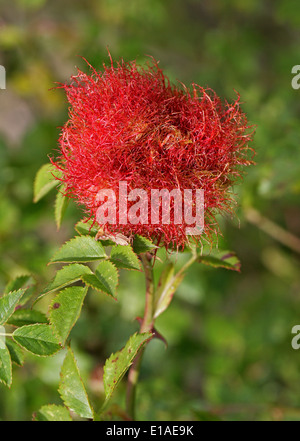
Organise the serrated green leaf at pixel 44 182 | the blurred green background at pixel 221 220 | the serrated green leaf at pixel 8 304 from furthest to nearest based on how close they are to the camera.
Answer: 1. the blurred green background at pixel 221 220
2. the serrated green leaf at pixel 44 182
3. the serrated green leaf at pixel 8 304

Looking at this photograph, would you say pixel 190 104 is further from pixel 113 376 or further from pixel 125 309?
pixel 125 309

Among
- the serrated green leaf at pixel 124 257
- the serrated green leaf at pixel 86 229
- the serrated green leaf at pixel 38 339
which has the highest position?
the serrated green leaf at pixel 86 229

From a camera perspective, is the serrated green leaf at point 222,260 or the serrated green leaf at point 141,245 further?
the serrated green leaf at point 222,260

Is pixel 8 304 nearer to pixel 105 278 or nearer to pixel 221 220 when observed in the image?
pixel 105 278

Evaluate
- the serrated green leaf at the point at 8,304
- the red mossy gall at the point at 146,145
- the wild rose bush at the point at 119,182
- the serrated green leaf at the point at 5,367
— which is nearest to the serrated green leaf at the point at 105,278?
the wild rose bush at the point at 119,182

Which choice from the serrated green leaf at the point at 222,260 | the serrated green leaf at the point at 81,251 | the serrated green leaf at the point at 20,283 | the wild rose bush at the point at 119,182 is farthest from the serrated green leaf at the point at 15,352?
the serrated green leaf at the point at 222,260

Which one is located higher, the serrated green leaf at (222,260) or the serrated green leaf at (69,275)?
the serrated green leaf at (222,260)

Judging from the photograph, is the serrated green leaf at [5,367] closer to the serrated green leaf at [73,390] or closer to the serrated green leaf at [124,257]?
the serrated green leaf at [73,390]

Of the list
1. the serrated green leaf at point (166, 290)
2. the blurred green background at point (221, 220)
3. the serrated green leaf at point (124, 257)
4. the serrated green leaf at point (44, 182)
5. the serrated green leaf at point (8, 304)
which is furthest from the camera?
the blurred green background at point (221, 220)
